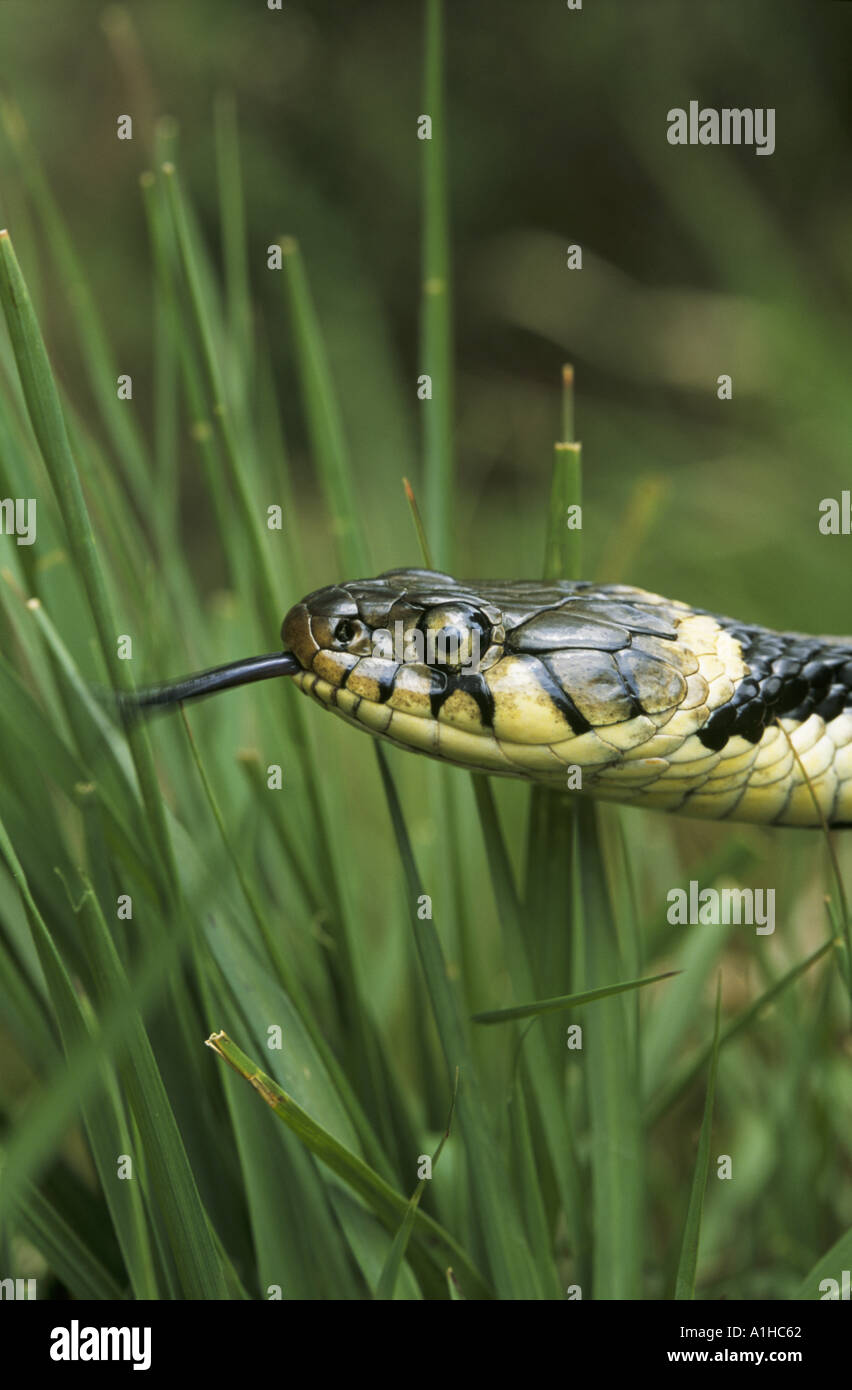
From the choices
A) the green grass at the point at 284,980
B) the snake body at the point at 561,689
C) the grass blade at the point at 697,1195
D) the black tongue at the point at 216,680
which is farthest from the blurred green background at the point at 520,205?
the grass blade at the point at 697,1195

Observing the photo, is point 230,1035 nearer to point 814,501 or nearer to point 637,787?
point 637,787

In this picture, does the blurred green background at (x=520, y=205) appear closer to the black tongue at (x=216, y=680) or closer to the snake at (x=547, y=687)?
the snake at (x=547, y=687)

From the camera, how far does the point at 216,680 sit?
74cm

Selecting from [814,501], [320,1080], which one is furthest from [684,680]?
[814,501]

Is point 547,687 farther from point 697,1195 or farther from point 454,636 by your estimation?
point 697,1195

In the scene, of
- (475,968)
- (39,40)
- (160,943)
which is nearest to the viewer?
(160,943)

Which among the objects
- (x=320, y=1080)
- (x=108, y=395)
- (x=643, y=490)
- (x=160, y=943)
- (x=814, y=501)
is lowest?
(x=320, y=1080)

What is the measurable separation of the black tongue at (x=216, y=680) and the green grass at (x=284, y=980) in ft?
0.08

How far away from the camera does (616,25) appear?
11.4ft

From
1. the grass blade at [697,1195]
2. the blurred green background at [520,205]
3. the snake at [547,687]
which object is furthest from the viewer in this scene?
the blurred green background at [520,205]

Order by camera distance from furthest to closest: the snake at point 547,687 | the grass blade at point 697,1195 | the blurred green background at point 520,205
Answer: the blurred green background at point 520,205, the snake at point 547,687, the grass blade at point 697,1195

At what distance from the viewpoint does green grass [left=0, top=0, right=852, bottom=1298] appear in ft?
2.16

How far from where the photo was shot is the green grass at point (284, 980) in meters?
0.66
